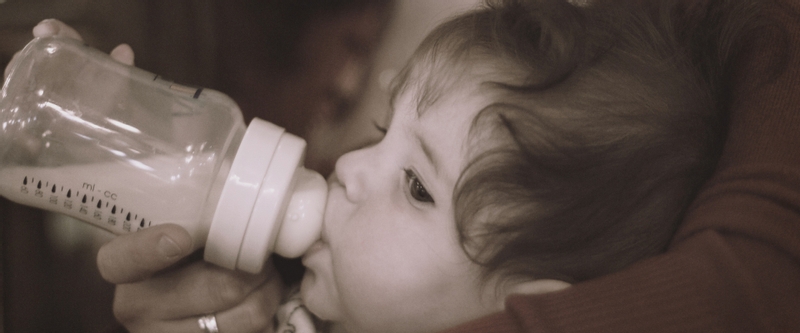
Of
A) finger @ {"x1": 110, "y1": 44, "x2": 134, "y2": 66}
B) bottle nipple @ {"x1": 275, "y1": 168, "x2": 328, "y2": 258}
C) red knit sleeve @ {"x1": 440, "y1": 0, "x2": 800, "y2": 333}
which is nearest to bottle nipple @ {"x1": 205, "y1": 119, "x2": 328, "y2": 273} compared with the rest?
bottle nipple @ {"x1": 275, "y1": 168, "x2": 328, "y2": 258}

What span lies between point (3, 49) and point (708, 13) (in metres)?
1.02

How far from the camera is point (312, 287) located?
0.73 m

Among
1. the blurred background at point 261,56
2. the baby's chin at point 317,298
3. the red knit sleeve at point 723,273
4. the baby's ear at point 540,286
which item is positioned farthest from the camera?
the blurred background at point 261,56

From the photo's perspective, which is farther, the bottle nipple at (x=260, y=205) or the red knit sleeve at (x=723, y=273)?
the bottle nipple at (x=260, y=205)

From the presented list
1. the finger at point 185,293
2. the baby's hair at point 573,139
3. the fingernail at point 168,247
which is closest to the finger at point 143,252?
the fingernail at point 168,247

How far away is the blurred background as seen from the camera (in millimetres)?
840

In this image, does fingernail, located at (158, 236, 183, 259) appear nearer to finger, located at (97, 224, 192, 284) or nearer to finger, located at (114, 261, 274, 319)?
finger, located at (97, 224, 192, 284)

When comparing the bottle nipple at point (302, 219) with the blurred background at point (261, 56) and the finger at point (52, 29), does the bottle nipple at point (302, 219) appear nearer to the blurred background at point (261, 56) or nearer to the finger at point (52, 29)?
the blurred background at point (261, 56)

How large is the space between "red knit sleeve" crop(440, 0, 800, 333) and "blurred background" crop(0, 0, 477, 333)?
24.1 inches

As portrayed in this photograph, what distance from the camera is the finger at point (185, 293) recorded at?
751 mm

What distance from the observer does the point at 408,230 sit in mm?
621

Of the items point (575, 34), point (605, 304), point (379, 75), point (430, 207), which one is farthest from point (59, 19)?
point (605, 304)

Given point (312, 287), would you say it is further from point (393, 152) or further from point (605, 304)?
point (605, 304)

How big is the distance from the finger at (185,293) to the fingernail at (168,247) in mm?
194
